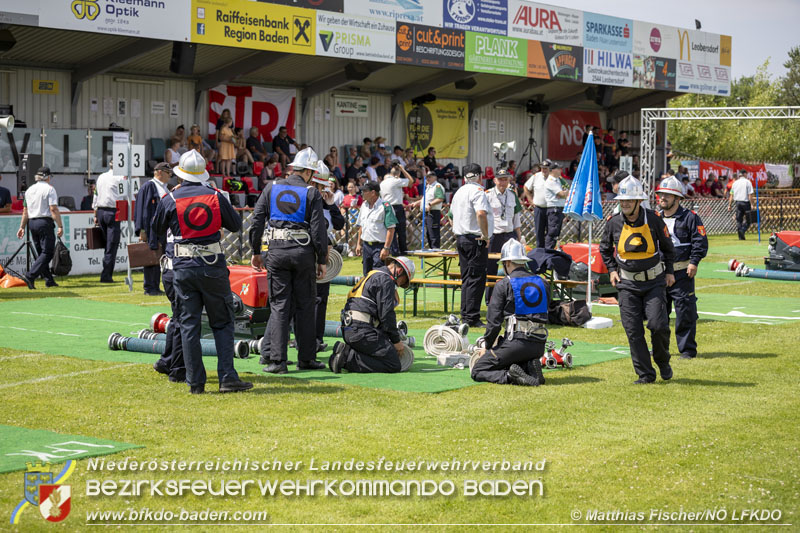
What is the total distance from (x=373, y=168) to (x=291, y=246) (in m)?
19.5

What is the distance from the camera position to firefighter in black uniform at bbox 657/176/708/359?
11.2 meters

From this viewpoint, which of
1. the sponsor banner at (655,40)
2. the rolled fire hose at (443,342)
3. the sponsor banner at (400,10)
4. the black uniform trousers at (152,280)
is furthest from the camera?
the sponsor banner at (655,40)

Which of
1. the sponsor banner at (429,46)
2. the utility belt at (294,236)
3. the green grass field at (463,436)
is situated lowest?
the green grass field at (463,436)

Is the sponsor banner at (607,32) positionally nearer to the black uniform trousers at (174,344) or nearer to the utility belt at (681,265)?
the utility belt at (681,265)

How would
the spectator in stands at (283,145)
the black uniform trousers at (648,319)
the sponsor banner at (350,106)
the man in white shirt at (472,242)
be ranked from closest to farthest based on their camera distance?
1. the black uniform trousers at (648,319)
2. the man in white shirt at (472,242)
3. the spectator in stands at (283,145)
4. the sponsor banner at (350,106)

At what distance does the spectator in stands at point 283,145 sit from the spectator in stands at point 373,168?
2256 mm

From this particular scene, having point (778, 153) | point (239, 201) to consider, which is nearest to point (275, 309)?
point (239, 201)

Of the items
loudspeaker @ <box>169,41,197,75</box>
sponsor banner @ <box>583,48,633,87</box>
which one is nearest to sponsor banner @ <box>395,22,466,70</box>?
loudspeaker @ <box>169,41,197,75</box>

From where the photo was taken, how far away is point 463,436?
7344 millimetres

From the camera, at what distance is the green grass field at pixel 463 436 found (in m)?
5.73

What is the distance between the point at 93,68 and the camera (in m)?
23.6

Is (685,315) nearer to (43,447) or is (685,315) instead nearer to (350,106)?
(43,447)

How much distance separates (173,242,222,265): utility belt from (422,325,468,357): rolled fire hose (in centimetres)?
294

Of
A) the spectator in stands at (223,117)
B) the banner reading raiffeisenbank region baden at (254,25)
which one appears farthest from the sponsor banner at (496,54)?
the spectator in stands at (223,117)
